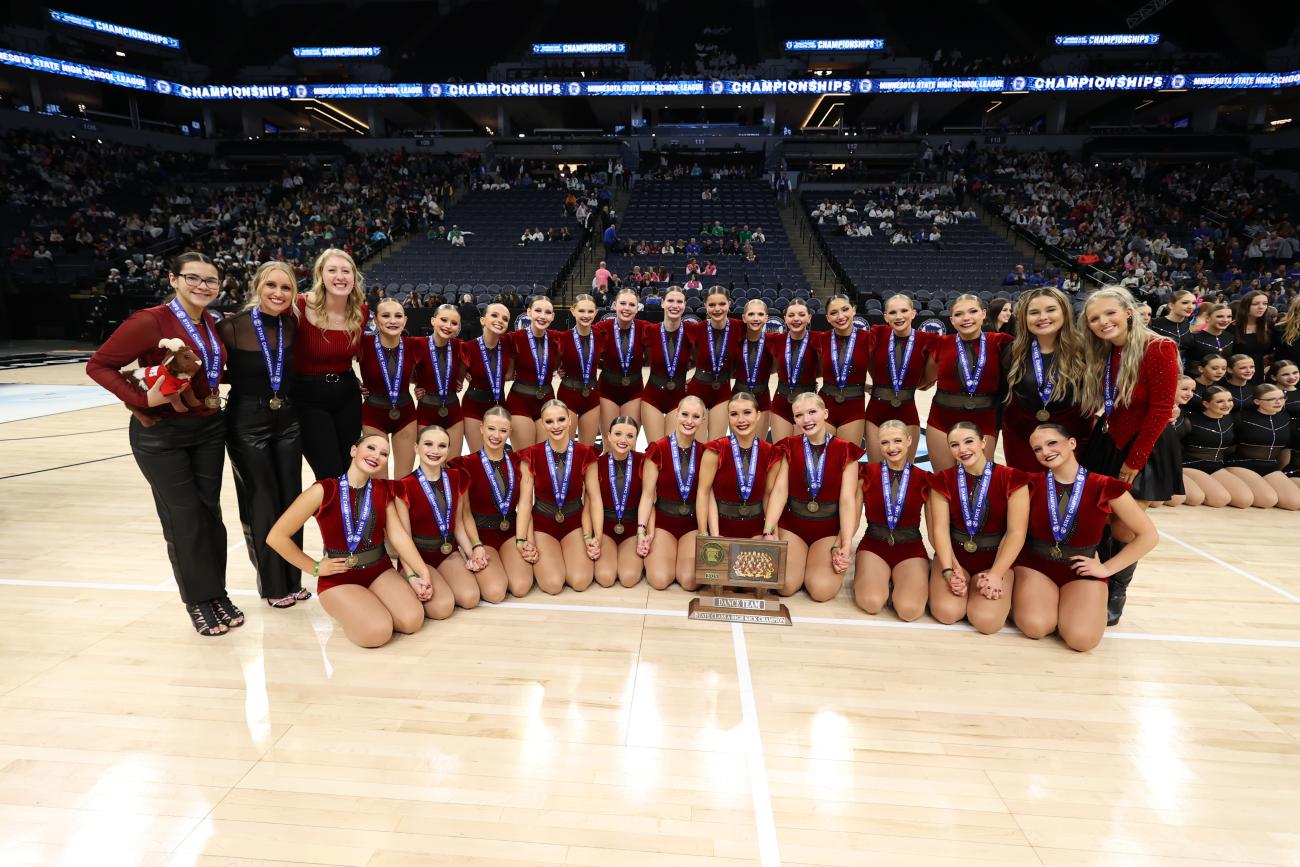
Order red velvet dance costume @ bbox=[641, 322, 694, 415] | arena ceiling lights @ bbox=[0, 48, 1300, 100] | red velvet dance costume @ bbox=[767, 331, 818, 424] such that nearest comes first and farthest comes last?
red velvet dance costume @ bbox=[767, 331, 818, 424], red velvet dance costume @ bbox=[641, 322, 694, 415], arena ceiling lights @ bbox=[0, 48, 1300, 100]

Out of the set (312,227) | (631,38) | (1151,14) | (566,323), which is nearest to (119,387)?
(566,323)

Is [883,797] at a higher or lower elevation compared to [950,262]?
lower

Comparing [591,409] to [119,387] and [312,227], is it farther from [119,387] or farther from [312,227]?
[312,227]

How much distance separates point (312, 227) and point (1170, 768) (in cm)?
2129

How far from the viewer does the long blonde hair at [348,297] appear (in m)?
3.14

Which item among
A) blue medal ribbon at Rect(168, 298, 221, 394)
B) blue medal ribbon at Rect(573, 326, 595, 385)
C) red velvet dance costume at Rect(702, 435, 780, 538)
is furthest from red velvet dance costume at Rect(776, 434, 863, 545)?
blue medal ribbon at Rect(168, 298, 221, 394)

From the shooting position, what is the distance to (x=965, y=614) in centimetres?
328

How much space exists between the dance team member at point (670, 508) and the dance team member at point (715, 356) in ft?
3.06

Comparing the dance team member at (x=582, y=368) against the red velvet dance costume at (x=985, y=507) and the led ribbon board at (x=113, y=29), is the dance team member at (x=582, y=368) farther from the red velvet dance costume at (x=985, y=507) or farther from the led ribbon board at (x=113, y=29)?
the led ribbon board at (x=113, y=29)

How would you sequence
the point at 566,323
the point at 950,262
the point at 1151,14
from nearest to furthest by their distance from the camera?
1. the point at 566,323
2. the point at 950,262
3. the point at 1151,14

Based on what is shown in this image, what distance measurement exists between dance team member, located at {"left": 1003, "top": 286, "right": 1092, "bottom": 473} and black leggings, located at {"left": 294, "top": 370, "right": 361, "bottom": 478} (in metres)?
3.07

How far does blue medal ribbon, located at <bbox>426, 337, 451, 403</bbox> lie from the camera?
155 inches

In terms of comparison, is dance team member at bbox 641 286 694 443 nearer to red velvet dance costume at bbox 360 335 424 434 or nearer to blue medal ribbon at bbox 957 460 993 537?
red velvet dance costume at bbox 360 335 424 434

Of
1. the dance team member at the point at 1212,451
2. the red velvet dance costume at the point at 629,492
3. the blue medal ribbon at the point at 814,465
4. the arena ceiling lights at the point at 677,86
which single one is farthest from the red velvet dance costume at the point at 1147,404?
the arena ceiling lights at the point at 677,86
